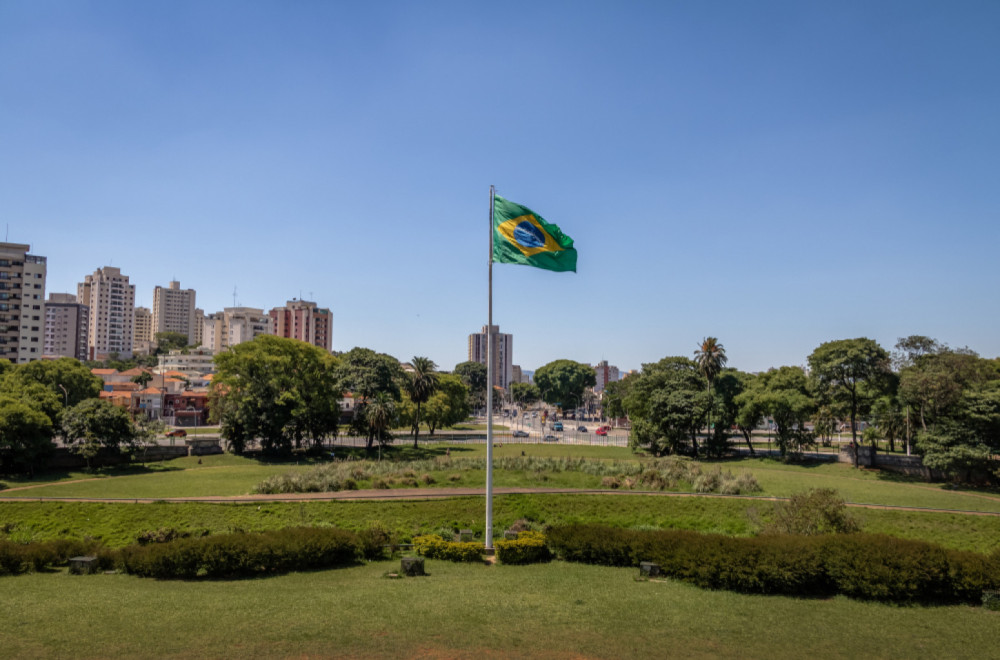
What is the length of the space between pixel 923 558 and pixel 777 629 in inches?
212

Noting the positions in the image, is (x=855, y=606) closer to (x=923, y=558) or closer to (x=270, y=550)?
(x=923, y=558)

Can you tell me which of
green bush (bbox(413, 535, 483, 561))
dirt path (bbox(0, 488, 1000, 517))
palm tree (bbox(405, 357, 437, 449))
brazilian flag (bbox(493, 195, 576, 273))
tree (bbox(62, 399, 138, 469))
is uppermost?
brazilian flag (bbox(493, 195, 576, 273))

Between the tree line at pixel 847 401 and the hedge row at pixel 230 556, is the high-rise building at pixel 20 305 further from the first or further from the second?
the hedge row at pixel 230 556

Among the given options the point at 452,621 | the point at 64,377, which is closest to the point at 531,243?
the point at 452,621

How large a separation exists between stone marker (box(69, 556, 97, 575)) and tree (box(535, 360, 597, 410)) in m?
137

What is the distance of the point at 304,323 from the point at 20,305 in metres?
68.9

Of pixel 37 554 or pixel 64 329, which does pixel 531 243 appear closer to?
pixel 37 554

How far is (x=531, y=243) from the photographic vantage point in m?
20.1

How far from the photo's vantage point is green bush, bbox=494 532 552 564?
20688mm

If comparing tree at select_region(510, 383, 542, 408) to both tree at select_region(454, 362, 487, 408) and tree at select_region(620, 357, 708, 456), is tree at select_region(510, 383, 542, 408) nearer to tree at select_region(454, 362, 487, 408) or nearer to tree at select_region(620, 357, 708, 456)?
tree at select_region(454, 362, 487, 408)

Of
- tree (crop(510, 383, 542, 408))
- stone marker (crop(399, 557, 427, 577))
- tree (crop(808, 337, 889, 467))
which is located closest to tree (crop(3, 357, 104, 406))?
stone marker (crop(399, 557, 427, 577))

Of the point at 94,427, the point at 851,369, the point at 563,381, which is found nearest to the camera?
the point at 94,427

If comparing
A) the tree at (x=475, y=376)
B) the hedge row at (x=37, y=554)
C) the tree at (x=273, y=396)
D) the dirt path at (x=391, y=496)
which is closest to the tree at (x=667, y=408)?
the dirt path at (x=391, y=496)

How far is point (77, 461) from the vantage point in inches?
1953
